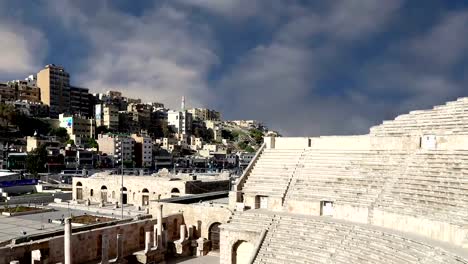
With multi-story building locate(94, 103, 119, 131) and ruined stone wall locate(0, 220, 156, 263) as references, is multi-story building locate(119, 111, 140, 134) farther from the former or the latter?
ruined stone wall locate(0, 220, 156, 263)

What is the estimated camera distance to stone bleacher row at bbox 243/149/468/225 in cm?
1928

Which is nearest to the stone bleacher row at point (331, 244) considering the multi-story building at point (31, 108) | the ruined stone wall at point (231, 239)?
the ruined stone wall at point (231, 239)

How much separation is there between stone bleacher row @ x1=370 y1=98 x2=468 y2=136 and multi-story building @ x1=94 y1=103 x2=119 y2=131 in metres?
113

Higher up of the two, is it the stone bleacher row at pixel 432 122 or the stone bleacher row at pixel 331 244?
the stone bleacher row at pixel 432 122

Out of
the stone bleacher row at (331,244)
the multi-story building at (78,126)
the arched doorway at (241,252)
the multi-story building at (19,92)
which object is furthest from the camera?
the multi-story building at (19,92)

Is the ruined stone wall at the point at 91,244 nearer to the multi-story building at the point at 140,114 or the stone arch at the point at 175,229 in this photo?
the stone arch at the point at 175,229

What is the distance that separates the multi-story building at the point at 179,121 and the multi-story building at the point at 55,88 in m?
41.7

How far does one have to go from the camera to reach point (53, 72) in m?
130

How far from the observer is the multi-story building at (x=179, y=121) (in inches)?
6388

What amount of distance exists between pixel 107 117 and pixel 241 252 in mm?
112474

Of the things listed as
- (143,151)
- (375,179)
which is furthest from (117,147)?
(375,179)

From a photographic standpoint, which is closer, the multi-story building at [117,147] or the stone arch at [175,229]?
the stone arch at [175,229]

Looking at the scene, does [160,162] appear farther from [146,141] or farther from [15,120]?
[15,120]

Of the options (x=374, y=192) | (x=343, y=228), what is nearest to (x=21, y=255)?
(x=343, y=228)
